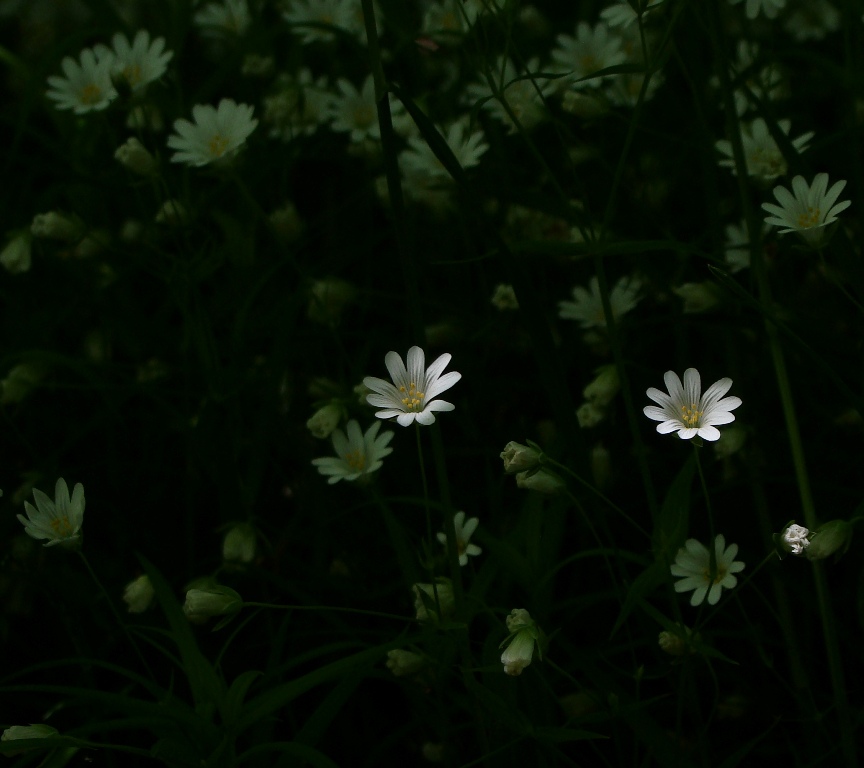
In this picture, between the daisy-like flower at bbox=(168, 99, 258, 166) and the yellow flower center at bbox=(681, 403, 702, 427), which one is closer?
the yellow flower center at bbox=(681, 403, 702, 427)

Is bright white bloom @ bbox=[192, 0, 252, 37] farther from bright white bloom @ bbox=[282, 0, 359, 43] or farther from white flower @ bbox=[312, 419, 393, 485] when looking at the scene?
white flower @ bbox=[312, 419, 393, 485]

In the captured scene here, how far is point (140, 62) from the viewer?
1.62 meters

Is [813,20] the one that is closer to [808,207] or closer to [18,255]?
[808,207]

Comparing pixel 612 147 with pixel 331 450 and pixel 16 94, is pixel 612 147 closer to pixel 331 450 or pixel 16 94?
pixel 331 450

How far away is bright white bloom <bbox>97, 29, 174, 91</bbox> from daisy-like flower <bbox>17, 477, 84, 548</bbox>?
69 centimetres

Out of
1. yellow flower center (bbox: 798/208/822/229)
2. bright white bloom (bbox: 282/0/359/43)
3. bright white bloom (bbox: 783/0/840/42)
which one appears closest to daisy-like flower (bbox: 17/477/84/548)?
yellow flower center (bbox: 798/208/822/229)

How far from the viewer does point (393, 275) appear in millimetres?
1850

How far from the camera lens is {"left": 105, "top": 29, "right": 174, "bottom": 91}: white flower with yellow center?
61.3 inches

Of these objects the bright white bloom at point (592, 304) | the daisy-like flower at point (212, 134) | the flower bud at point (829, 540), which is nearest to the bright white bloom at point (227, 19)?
the daisy-like flower at point (212, 134)

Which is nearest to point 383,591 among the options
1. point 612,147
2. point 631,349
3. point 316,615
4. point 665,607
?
point 316,615

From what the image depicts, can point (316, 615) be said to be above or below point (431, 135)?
below

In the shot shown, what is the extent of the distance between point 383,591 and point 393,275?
0.73 m

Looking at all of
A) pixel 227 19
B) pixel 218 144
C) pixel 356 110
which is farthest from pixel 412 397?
pixel 227 19

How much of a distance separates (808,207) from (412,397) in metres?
0.53
